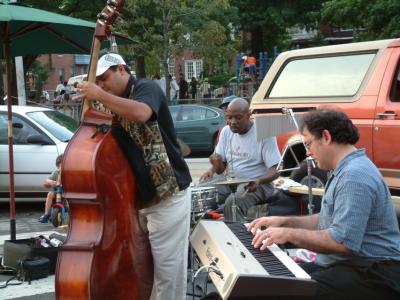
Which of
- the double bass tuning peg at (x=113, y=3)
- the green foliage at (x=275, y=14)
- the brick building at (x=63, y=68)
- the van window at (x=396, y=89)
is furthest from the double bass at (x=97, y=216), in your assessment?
the brick building at (x=63, y=68)

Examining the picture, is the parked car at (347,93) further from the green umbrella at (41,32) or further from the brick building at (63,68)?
the brick building at (63,68)

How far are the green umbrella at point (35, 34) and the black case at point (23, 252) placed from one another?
385mm

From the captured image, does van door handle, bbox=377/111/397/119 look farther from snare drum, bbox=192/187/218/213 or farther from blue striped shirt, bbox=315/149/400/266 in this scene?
blue striped shirt, bbox=315/149/400/266

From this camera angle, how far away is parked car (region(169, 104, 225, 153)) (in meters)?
16.2

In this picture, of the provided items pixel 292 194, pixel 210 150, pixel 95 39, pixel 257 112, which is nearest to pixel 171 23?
pixel 210 150

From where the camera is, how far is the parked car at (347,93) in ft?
22.3

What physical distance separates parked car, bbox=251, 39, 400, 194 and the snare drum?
0.84 metres

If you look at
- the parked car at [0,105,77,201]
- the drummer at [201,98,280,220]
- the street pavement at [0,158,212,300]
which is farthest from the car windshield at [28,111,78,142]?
the drummer at [201,98,280,220]

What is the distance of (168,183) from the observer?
3.90m

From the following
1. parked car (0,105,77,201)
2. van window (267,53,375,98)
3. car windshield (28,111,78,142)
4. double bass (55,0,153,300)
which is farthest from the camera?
car windshield (28,111,78,142)

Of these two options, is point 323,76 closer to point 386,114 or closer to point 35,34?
point 386,114

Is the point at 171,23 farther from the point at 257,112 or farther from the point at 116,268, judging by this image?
the point at 116,268

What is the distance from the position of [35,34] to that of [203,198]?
2.66m

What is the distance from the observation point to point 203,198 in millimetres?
5211
